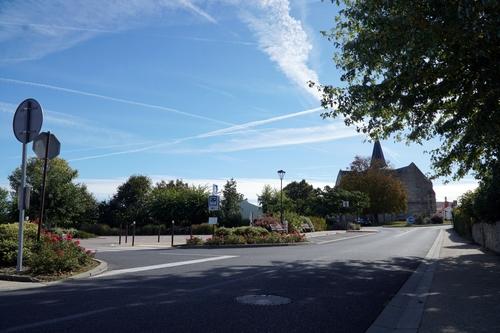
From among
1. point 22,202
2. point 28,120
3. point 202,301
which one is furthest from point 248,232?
point 202,301

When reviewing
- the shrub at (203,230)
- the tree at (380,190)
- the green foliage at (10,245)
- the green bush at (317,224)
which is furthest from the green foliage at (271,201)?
the green foliage at (10,245)

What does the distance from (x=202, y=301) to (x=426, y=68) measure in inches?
300

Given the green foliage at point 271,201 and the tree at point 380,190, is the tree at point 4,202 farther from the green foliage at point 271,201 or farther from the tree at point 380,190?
the tree at point 380,190

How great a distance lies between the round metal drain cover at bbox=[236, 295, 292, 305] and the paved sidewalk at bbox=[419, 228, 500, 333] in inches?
86.7

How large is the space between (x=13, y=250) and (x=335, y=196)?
193 feet

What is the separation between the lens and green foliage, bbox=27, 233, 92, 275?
426 inches

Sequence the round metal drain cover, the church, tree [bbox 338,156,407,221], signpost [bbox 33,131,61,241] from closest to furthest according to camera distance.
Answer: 1. the round metal drain cover
2. signpost [bbox 33,131,61,241]
3. tree [bbox 338,156,407,221]
4. the church

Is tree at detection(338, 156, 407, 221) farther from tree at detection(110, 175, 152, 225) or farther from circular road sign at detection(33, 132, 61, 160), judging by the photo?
circular road sign at detection(33, 132, 61, 160)

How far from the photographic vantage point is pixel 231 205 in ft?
150

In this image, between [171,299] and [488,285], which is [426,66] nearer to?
[488,285]

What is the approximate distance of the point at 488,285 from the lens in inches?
405

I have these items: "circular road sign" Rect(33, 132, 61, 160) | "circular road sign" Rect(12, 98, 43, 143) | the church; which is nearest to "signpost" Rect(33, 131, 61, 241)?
"circular road sign" Rect(33, 132, 61, 160)

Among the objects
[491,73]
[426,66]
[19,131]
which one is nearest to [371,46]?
[426,66]

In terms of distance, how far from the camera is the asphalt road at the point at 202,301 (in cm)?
638
